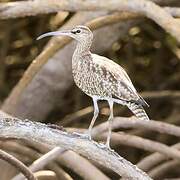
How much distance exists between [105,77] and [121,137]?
0.99 meters

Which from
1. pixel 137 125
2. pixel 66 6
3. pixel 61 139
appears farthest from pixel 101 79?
pixel 137 125

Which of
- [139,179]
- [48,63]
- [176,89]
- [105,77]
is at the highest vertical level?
[105,77]

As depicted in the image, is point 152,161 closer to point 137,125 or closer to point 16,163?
point 137,125

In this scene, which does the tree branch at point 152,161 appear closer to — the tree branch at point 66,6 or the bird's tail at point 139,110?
the tree branch at point 66,6

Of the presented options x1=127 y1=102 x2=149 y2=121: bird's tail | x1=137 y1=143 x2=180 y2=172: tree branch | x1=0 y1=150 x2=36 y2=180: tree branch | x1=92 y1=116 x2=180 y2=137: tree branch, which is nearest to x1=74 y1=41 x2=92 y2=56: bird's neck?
x1=127 y1=102 x2=149 y2=121: bird's tail

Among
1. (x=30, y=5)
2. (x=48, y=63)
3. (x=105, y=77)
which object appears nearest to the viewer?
(x=105, y=77)

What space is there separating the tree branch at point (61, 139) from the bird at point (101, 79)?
1.7 inches

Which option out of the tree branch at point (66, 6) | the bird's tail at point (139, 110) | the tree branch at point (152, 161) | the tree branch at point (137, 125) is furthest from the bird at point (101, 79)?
the tree branch at point (152, 161)

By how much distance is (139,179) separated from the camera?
68.8 inches

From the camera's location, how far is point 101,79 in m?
1.72

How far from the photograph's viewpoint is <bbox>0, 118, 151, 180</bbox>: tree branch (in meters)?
1.71

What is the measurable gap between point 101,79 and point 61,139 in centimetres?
15

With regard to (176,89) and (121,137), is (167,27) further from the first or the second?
(176,89)

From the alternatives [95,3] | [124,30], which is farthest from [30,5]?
[124,30]
